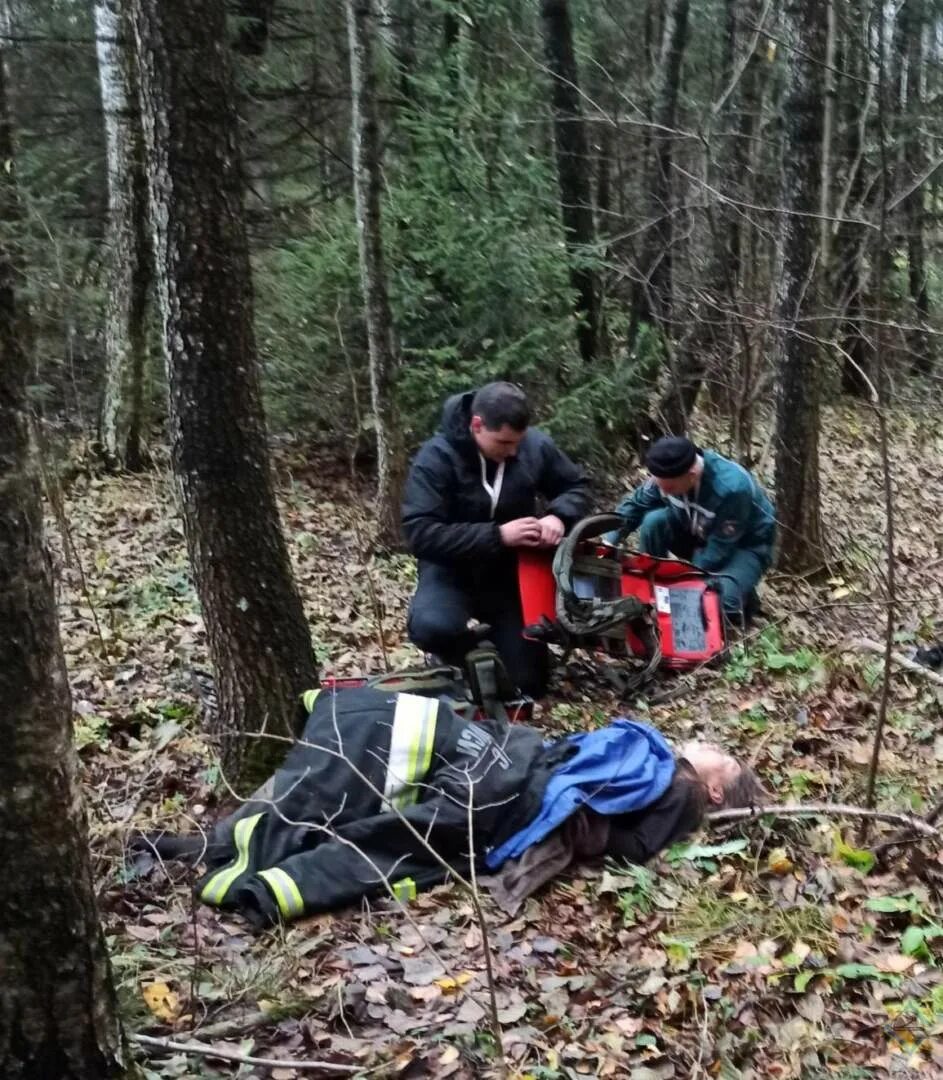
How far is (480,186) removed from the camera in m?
9.27

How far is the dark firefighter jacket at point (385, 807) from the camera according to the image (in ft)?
12.4

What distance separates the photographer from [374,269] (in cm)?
814

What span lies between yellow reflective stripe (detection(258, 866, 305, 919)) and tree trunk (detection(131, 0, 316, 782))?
2.99ft

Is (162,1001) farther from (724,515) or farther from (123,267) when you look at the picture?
(123,267)

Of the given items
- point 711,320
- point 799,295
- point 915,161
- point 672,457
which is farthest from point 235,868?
point 915,161

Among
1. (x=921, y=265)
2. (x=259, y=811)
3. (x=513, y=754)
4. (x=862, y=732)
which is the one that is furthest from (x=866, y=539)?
(x=921, y=265)

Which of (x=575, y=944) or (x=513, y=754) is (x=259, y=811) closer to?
(x=513, y=754)

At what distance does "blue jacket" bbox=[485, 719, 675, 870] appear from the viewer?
12.9 feet

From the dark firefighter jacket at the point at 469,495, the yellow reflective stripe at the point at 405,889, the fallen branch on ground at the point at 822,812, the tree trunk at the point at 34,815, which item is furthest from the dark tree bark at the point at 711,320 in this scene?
the tree trunk at the point at 34,815

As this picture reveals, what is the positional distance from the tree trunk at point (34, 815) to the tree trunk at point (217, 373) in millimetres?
1937

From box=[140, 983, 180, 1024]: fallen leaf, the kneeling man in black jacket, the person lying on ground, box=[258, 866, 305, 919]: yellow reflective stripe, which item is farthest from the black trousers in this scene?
box=[140, 983, 180, 1024]: fallen leaf

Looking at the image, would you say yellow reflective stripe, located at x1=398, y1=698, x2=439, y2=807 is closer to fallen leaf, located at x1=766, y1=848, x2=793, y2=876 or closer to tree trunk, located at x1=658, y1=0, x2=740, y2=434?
fallen leaf, located at x1=766, y1=848, x2=793, y2=876

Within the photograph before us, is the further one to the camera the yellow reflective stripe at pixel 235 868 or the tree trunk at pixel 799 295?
the tree trunk at pixel 799 295

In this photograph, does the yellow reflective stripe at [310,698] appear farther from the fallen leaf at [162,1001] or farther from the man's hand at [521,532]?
the man's hand at [521,532]
